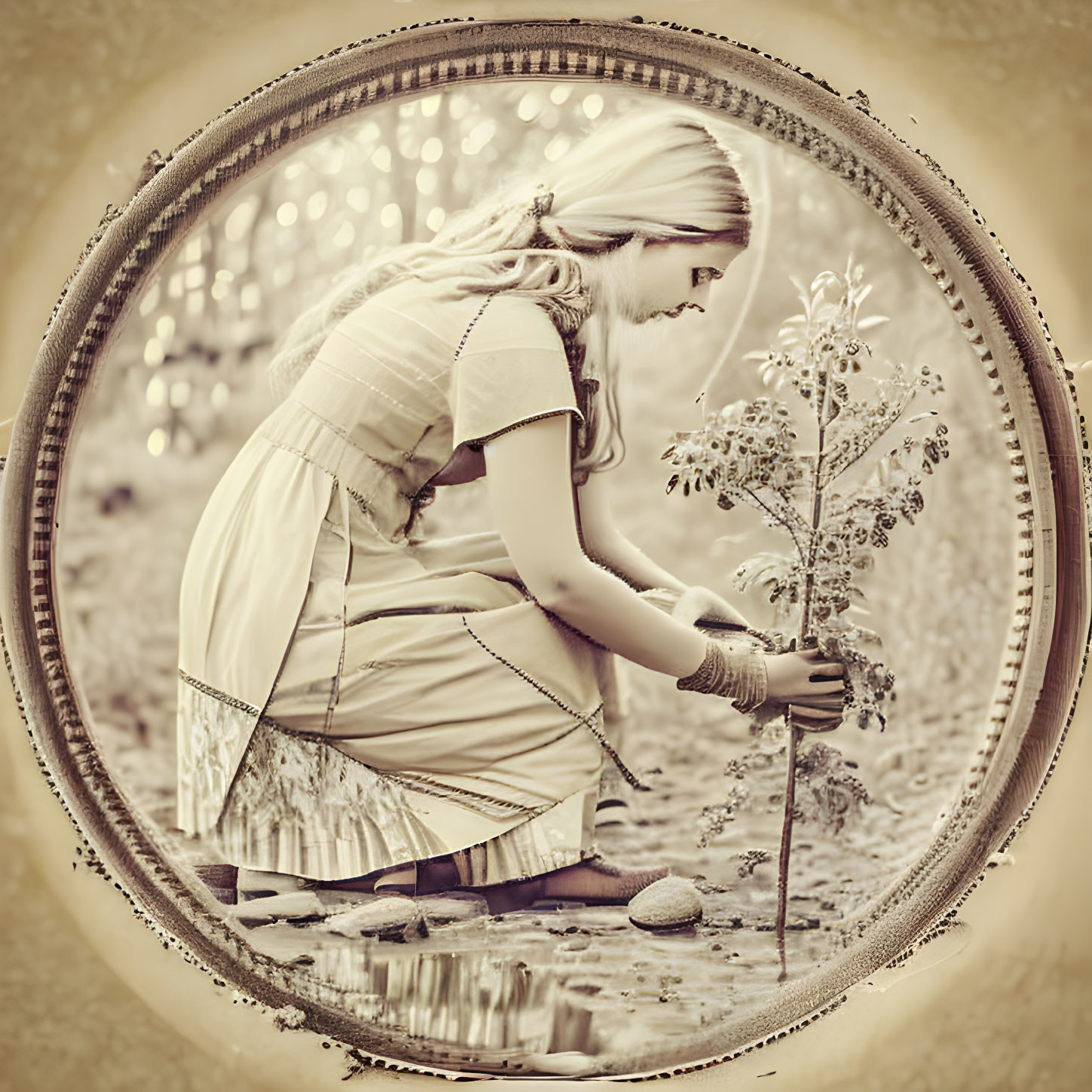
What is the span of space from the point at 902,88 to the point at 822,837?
114cm

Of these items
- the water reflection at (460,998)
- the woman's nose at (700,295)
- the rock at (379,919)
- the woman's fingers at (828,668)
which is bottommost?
the water reflection at (460,998)

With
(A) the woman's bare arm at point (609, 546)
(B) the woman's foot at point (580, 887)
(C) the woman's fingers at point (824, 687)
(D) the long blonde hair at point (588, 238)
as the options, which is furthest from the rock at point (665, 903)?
(D) the long blonde hair at point (588, 238)

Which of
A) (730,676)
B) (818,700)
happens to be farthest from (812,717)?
(730,676)

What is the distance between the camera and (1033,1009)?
190 centimetres

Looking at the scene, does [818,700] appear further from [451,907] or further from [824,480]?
[451,907]

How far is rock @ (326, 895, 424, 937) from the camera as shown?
174 centimetres

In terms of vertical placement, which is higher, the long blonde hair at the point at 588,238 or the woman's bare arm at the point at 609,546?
the long blonde hair at the point at 588,238

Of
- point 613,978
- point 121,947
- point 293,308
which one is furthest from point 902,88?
point 121,947

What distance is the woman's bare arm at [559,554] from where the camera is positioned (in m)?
1.65

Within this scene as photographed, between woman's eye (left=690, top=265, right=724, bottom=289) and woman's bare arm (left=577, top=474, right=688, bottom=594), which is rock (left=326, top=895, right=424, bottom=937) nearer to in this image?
woman's bare arm (left=577, top=474, right=688, bottom=594)

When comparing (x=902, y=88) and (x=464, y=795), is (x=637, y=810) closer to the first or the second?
(x=464, y=795)

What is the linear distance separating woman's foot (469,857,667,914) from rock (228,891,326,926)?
24cm

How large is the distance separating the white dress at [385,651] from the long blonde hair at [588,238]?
0.11 feet

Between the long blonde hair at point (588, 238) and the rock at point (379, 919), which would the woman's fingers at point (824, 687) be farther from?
the rock at point (379, 919)
